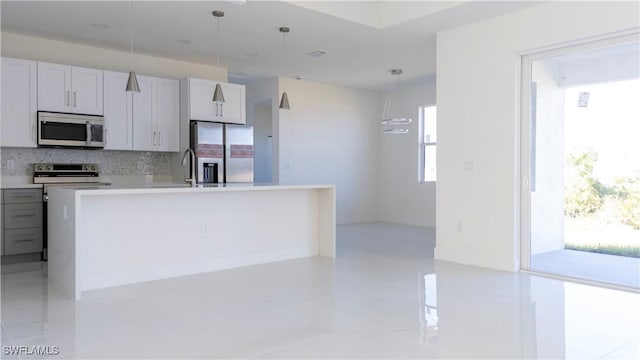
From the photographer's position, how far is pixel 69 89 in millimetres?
5570

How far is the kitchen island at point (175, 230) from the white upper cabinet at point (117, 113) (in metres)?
1.87

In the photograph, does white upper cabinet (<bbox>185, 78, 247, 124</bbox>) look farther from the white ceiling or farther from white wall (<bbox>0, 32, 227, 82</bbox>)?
white wall (<bbox>0, 32, 227, 82</bbox>)

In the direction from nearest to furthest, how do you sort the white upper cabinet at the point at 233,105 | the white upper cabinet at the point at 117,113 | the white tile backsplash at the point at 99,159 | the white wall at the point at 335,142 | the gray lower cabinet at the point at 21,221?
the gray lower cabinet at the point at 21,221 < the white tile backsplash at the point at 99,159 < the white upper cabinet at the point at 117,113 < the white upper cabinet at the point at 233,105 < the white wall at the point at 335,142

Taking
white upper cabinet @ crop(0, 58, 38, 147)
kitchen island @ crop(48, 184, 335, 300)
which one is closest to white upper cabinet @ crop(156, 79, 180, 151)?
white upper cabinet @ crop(0, 58, 38, 147)

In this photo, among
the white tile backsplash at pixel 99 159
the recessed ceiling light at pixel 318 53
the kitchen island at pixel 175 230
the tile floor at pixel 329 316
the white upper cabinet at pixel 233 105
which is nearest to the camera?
the tile floor at pixel 329 316

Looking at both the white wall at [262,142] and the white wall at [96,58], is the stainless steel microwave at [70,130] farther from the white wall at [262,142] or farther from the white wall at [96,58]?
the white wall at [262,142]

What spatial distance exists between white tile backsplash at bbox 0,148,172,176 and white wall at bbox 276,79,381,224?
2330mm

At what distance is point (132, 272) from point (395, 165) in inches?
245

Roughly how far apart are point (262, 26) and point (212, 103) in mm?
1727

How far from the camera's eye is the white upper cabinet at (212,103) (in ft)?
20.8

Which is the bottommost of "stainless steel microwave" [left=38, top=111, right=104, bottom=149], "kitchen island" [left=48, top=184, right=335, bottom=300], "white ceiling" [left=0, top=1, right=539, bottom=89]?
"kitchen island" [left=48, top=184, right=335, bottom=300]

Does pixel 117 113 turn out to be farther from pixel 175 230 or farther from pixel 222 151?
pixel 175 230

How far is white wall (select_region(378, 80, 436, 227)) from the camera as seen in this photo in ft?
28.8

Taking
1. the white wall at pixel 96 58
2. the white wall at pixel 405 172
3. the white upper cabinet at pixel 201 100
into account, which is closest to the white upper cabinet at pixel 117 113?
the white wall at pixel 96 58
